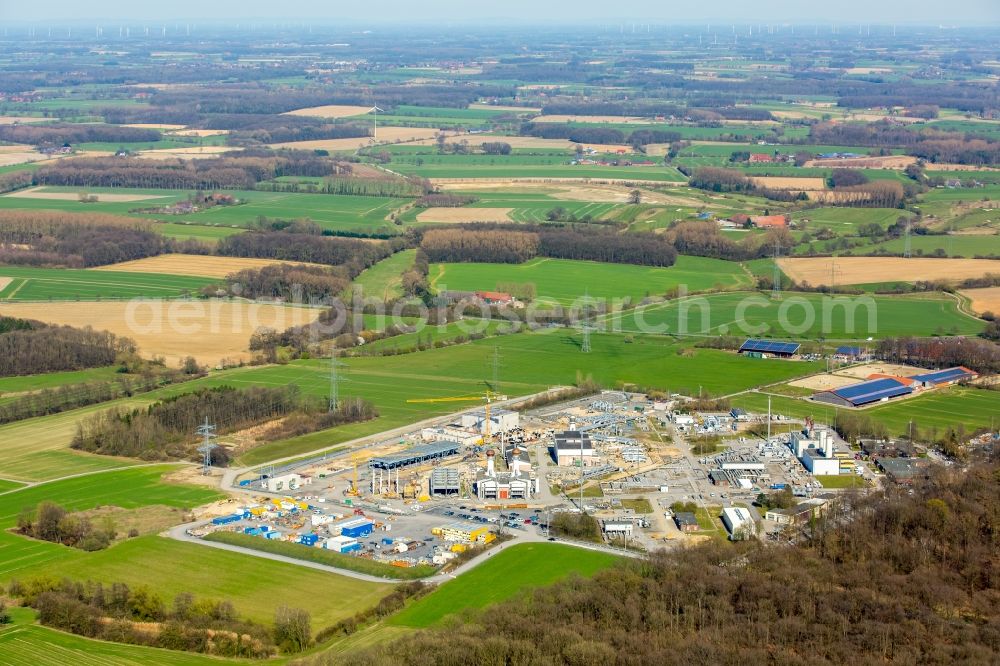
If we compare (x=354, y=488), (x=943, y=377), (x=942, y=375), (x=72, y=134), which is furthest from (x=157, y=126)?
(x=354, y=488)

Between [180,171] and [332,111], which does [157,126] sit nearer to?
[332,111]

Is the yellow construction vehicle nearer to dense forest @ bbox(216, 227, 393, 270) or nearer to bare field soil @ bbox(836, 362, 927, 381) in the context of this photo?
bare field soil @ bbox(836, 362, 927, 381)

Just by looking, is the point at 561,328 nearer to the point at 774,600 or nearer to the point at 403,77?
the point at 774,600

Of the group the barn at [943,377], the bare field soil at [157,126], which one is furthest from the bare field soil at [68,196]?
the barn at [943,377]

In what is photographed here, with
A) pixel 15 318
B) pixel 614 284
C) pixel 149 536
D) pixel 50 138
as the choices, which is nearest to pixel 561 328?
pixel 614 284

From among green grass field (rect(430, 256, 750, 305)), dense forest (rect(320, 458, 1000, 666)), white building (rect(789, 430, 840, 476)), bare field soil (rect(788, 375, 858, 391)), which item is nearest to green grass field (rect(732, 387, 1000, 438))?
bare field soil (rect(788, 375, 858, 391))

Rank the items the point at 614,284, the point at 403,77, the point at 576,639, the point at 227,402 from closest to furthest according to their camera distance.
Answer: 1. the point at 576,639
2. the point at 227,402
3. the point at 614,284
4. the point at 403,77

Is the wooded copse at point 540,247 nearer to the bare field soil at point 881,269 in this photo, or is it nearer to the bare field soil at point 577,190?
the bare field soil at point 881,269
